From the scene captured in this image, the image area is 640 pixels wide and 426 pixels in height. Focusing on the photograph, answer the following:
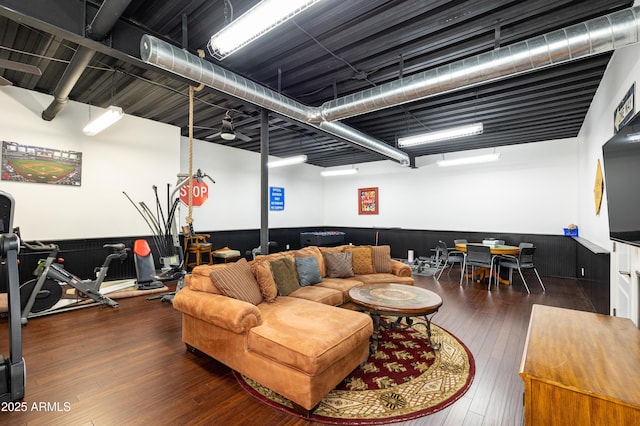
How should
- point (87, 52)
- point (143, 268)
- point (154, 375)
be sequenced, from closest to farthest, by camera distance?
point (154, 375) → point (87, 52) → point (143, 268)

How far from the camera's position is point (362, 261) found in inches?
172

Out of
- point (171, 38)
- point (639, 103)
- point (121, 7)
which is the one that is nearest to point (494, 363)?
point (639, 103)

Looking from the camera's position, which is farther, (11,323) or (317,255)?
(317,255)

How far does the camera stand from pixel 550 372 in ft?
4.35

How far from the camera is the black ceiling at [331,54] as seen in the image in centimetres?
252

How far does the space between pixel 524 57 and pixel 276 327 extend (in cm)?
323

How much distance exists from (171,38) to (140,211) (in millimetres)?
3693

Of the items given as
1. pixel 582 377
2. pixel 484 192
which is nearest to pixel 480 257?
pixel 484 192

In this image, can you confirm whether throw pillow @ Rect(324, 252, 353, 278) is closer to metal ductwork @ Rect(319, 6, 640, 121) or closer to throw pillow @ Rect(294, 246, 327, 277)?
throw pillow @ Rect(294, 246, 327, 277)

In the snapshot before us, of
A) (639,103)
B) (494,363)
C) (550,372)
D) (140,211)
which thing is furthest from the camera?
(140,211)

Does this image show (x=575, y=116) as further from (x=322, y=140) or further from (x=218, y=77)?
(x=218, y=77)

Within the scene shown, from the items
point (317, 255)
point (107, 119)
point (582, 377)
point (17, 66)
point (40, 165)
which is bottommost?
point (582, 377)

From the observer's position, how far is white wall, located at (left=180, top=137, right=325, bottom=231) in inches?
268

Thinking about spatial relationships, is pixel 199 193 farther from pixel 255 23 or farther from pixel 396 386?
pixel 396 386
